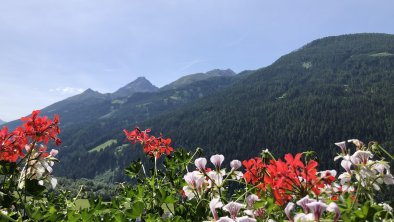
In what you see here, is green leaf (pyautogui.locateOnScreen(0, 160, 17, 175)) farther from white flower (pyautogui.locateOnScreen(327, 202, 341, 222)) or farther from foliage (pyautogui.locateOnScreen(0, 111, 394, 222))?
white flower (pyautogui.locateOnScreen(327, 202, 341, 222))

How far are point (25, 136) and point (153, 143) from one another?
2288 mm

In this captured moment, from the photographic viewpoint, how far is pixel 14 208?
255 cm

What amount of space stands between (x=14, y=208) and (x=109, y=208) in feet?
2.06

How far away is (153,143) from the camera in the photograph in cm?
538

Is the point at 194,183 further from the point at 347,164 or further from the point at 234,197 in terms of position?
the point at 347,164

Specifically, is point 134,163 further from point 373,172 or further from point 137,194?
point 373,172

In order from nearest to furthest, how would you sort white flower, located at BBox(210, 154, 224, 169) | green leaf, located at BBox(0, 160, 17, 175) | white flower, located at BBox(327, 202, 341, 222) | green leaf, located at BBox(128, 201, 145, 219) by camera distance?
white flower, located at BBox(327, 202, 341, 222) → green leaf, located at BBox(128, 201, 145, 219) → green leaf, located at BBox(0, 160, 17, 175) → white flower, located at BBox(210, 154, 224, 169)

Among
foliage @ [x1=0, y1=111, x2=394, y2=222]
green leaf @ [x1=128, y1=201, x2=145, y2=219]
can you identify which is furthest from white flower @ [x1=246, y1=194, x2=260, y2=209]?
green leaf @ [x1=128, y1=201, x2=145, y2=219]

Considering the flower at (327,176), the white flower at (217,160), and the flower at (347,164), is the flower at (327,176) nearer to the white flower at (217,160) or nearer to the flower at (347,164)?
the flower at (347,164)

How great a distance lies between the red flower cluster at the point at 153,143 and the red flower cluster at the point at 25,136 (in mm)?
1519

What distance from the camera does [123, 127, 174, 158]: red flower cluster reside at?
495 centimetres

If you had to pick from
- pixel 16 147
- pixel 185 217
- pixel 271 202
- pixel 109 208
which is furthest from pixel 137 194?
pixel 271 202

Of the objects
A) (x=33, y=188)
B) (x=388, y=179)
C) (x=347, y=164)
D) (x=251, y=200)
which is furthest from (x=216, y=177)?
(x=33, y=188)

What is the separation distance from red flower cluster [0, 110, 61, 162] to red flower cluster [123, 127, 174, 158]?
152cm
